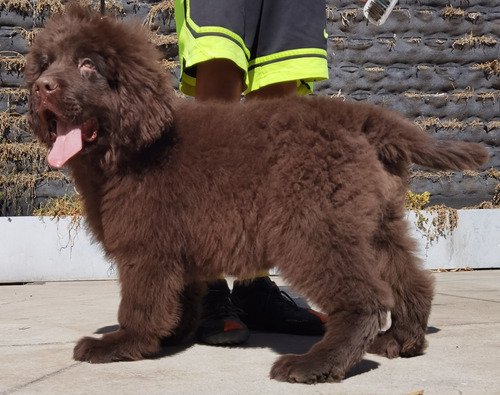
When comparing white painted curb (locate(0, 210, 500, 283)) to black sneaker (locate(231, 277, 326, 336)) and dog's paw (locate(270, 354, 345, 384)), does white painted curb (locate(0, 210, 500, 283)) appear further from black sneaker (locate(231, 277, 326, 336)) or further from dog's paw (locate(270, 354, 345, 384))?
dog's paw (locate(270, 354, 345, 384))

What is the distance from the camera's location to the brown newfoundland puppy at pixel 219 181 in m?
2.59

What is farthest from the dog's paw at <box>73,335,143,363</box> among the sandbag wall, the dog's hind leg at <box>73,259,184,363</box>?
the sandbag wall

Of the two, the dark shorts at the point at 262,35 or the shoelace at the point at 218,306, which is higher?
the dark shorts at the point at 262,35

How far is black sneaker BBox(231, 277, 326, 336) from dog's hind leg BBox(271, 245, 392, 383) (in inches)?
31.2

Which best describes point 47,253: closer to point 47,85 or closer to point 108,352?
point 108,352

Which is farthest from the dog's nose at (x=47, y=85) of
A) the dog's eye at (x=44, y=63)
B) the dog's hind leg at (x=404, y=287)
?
the dog's hind leg at (x=404, y=287)

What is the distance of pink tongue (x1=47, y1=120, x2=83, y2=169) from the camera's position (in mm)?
2703

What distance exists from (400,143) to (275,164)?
50 cm

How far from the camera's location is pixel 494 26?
7.43m

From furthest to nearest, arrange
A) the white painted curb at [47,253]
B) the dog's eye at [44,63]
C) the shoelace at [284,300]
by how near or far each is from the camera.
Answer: the white painted curb at [47,253]
the shoelace at [284,300]
the dog's eye at [44,63]

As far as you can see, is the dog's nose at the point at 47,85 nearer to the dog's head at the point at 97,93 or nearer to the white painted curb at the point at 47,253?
the dog's head at the point at 97,93

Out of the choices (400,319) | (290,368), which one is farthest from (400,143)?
(290,368)

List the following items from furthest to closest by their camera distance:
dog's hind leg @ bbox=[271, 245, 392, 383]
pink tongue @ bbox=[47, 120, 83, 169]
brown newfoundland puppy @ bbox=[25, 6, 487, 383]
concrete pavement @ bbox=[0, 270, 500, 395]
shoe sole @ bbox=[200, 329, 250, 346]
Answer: shoe sole @ bbox=[200, 329, 250, 346] < pink tongue @ bbox=[47, 120, 83, 169] < brown newfoundland puppy @ bbox=[25, 6, 487, 383] < dog's hind leg @ bbox=[271, 245, 392, 383] < concrete pavement @ bbox=[0, 270, 500, 395]

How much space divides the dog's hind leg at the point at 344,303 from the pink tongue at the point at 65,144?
3.24ft
